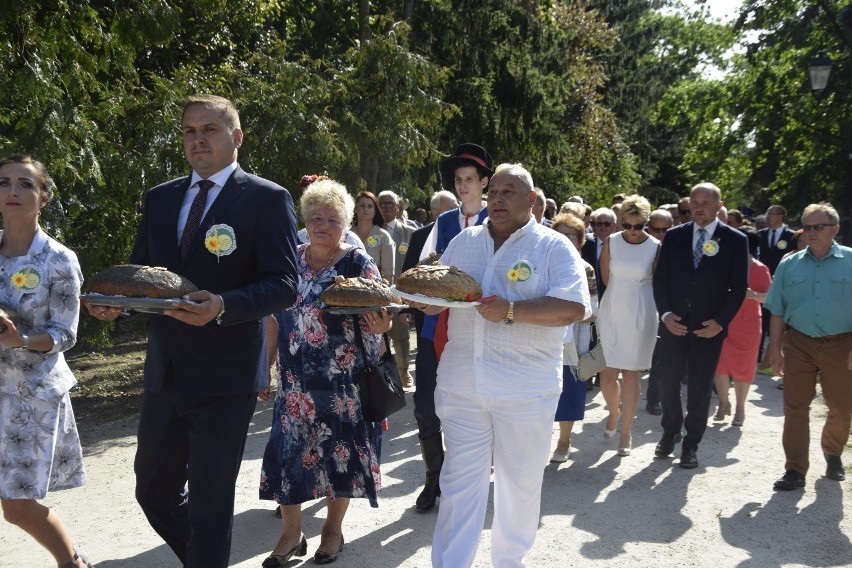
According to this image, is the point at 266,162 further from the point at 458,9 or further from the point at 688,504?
the point at 458,9

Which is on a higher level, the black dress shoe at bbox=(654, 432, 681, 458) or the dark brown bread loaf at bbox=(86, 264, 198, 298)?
the dark brown bread loaf at bbox=(86, 264, 198, 298)

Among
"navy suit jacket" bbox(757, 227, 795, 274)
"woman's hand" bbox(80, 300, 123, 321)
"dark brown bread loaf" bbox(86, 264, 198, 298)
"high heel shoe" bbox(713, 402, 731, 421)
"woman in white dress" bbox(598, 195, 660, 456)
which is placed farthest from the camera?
"navy suit jacket" bbox(757, 227, 795, 274)

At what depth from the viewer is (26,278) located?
4.45 m

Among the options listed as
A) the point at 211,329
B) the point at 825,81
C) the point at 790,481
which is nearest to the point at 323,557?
the point at 211,329

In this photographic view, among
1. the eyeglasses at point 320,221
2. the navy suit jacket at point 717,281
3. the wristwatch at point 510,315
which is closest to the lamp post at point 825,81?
the navy suit jacket at point 717,281

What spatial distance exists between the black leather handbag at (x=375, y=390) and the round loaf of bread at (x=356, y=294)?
0.46 metres

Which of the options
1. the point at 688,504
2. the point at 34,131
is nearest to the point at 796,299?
the point at 688,504

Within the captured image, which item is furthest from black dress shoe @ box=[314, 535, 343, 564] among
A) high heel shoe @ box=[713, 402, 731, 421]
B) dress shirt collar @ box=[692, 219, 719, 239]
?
high heel shoe @ box=[713, 402, 731, 421]

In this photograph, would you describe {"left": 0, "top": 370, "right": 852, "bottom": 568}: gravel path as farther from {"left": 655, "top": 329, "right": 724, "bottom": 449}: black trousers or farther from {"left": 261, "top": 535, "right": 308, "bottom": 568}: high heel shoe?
{"left": 655, "top": 329, "right": 724, "bottom": 449}: black trousers

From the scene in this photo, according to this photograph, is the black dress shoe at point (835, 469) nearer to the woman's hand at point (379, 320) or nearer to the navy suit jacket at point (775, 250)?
the woman's hand at point (379, 320)

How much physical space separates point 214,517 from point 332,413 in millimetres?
1462

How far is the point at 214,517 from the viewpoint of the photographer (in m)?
3.91

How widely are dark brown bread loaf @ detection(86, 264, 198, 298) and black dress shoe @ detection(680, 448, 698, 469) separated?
531cm

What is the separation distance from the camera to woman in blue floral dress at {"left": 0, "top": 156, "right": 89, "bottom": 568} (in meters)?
4.40
